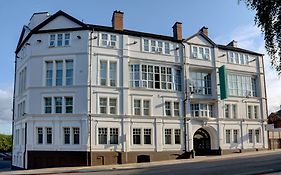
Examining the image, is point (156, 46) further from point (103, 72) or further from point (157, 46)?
point (103, 72)

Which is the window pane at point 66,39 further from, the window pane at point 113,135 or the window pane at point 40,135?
the window pane at point 113,135

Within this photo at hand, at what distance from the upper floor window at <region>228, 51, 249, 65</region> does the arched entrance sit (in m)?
10.7

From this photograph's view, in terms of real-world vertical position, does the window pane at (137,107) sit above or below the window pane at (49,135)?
above

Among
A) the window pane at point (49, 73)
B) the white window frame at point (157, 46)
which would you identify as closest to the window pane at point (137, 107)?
the white window frame at point (157, 46)

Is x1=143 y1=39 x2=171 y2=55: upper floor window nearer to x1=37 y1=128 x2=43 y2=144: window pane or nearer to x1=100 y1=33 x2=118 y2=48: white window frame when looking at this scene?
x1=100 y1=33 x2=118 y2=48: white window frame

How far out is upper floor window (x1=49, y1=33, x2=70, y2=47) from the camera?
125 ft

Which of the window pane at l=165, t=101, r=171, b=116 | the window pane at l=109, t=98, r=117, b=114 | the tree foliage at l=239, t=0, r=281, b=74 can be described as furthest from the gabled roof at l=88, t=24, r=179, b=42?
the tree foliage at l=239, t=0, r=281, b=74

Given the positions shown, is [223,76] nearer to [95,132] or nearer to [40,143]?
[95,132]

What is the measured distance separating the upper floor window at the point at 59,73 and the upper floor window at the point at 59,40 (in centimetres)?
190

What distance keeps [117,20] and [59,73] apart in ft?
30.3

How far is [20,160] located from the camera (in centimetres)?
3875

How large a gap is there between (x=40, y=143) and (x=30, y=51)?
10454 millimetres

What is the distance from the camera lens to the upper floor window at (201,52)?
44419mm

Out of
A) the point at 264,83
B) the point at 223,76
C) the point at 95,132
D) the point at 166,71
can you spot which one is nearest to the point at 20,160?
the point at 95,132
